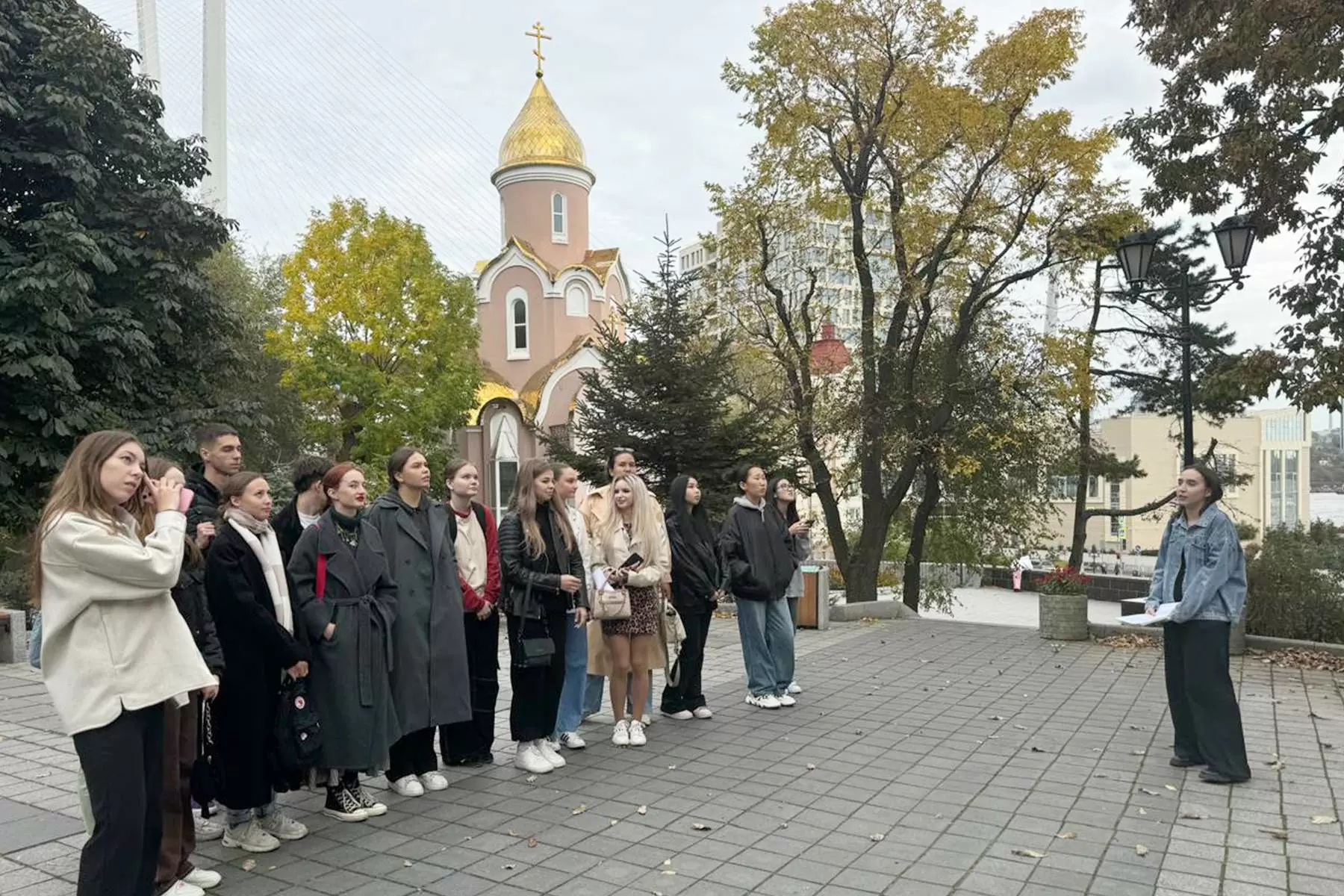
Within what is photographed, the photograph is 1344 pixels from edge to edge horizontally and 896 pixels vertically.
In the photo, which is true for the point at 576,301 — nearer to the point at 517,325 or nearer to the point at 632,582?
the point at 517,325

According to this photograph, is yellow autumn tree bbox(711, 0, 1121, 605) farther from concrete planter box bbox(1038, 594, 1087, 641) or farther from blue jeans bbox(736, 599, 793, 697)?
blue jeans bbox(736, 599, 793, 697)

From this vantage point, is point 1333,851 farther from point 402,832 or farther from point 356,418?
point 356,418

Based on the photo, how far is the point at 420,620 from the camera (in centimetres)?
541

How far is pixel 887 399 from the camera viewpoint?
1612cm

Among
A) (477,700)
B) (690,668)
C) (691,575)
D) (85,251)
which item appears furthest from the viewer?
(85,251)

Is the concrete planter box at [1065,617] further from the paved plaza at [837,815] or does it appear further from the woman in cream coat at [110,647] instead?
the woman in cream coat at [110,647]

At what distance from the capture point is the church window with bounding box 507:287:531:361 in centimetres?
3709

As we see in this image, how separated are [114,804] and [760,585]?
4.94m

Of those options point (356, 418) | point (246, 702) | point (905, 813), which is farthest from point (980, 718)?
point (356, 418)

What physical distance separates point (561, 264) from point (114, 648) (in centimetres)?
3546

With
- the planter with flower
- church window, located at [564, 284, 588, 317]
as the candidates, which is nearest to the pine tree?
the planter with flower

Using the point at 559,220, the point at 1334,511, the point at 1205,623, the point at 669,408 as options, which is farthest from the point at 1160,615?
the point at 559,220

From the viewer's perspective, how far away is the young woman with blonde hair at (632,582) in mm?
6637

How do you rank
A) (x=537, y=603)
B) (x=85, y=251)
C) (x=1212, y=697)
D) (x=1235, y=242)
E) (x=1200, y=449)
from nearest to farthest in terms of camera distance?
1. (x=1212, y=697)
2. (x=537, y=603)
3. (x=1235, y=242)
4. (x=85, y=251)
5. (x=1200, y=449)
